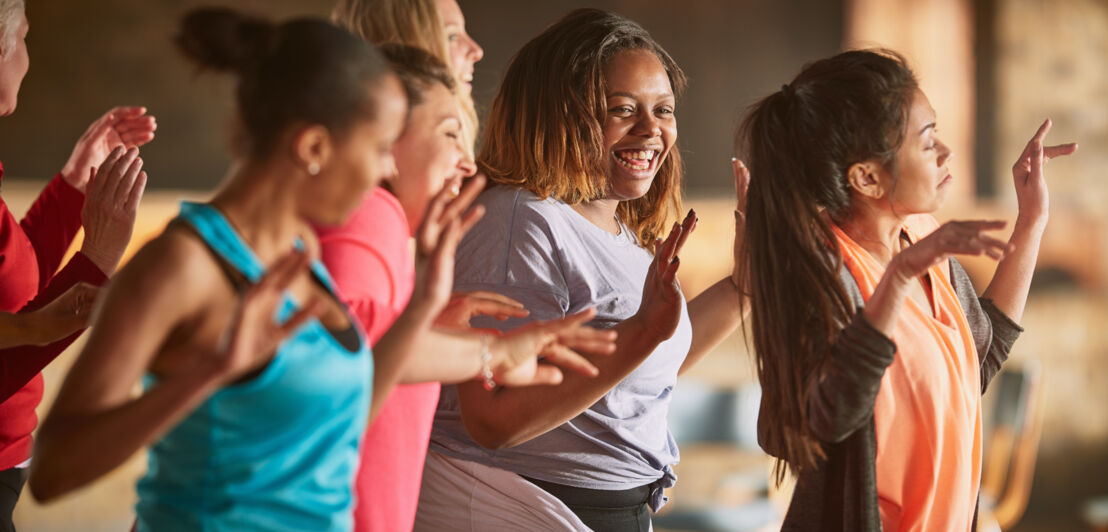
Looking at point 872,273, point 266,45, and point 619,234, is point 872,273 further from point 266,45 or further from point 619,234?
point 266,45

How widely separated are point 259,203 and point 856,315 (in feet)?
2.66

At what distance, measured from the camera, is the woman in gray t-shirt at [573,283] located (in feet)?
4.60

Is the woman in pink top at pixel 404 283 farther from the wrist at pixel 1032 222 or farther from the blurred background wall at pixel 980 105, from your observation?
the blurred background wall at pixel 980 105

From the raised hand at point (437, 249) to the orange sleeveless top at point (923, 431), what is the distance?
27.7 inches

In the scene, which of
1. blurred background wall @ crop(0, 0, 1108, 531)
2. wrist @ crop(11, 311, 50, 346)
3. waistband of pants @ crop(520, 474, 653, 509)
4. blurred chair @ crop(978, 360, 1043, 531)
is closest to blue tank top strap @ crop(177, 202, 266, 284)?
wrist @ crop(11, 311, 50, 346)

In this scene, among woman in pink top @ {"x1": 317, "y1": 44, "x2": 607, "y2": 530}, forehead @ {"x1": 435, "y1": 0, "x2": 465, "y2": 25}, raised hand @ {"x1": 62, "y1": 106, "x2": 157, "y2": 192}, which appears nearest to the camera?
woman in pink top @ {"x1": 317, "y1": 44, "x2": 607, "y2": 530}

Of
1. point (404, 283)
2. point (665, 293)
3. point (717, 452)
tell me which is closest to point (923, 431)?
point (665, 293)

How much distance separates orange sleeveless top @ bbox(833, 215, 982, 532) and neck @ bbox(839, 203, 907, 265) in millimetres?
82

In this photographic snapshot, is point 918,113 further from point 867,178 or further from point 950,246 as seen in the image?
point 950,246

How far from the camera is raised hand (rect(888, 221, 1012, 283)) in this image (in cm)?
123

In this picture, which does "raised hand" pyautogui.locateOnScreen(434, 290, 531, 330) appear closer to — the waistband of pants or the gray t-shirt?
the gray t-shirt

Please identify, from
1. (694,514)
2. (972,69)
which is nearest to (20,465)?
(694,514)

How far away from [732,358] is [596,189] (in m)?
2.78

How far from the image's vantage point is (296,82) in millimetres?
878
